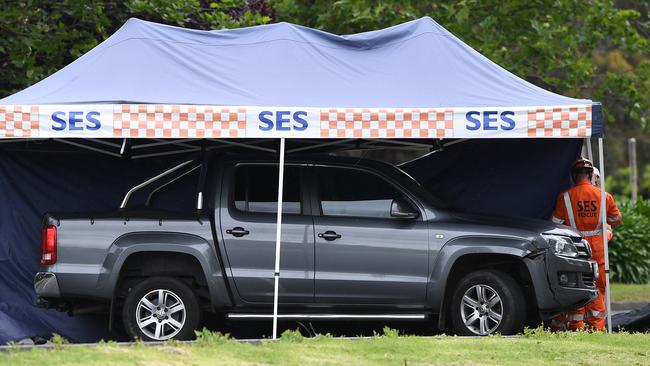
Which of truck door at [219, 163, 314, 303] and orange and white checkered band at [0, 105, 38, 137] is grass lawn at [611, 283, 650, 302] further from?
orange and white checkered band at [0, 105, 38, 137]

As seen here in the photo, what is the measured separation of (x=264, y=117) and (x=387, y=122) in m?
1.11

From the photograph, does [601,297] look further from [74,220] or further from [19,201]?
[19,201]

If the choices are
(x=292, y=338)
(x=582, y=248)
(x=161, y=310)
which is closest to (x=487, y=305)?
(x=582, y=248)

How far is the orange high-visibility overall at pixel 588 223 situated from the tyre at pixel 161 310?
13.0 feet

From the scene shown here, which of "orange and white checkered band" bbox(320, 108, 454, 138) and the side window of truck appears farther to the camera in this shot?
the side window of truck

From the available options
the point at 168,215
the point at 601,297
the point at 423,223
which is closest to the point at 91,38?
the point at 168,215

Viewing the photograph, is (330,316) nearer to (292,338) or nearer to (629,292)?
(292,338)

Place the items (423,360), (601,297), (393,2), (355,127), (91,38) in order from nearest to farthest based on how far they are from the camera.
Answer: (423,360) → (355,127) → (601,297) → (91,38) → (393,2)

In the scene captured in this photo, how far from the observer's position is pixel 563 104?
1011cm

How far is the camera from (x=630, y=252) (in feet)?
64.6

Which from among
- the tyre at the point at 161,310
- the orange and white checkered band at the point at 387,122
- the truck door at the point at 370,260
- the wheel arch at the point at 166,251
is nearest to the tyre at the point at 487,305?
the truck door at the point at 370,260

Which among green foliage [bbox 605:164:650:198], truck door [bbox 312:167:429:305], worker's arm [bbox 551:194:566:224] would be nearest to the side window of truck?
truck door [bbox 312:167:429:305]

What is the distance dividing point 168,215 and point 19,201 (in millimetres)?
2170

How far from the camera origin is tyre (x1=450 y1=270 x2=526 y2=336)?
10.2 meters
